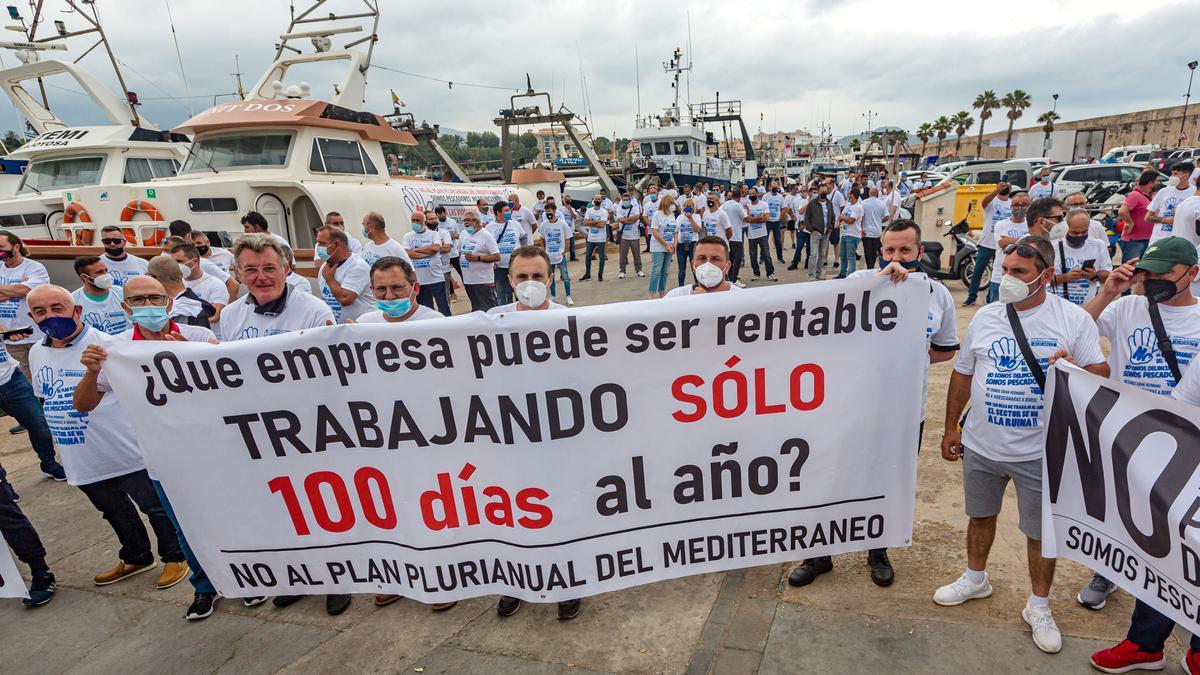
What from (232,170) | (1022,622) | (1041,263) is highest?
(232,170)

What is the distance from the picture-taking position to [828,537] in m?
2.99

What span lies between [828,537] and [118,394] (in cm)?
349

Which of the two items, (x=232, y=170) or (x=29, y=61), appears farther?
(x=29, y=61)

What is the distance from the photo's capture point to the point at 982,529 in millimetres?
2953

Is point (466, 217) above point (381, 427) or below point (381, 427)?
above

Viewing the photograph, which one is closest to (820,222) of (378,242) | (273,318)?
(378,242)

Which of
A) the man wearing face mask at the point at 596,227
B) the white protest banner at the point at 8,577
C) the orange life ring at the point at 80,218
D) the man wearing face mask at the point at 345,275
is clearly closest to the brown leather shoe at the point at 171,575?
the white protest banner at the point at 8,577

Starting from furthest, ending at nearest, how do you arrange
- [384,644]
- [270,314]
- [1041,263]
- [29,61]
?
[29,61] < [270,314] < [384,644] < [1041,263]

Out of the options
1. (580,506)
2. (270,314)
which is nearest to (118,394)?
(270,314)

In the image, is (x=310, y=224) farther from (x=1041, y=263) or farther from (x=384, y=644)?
(x=1041, y=263)

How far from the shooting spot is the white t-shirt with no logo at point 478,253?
8.63 meters

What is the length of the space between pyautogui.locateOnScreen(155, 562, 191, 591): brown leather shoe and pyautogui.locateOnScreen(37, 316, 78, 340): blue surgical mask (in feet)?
5.00

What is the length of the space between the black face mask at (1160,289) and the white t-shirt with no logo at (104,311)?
6555 millimetres

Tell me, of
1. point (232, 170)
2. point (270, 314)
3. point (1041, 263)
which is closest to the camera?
point (1041, 263)
